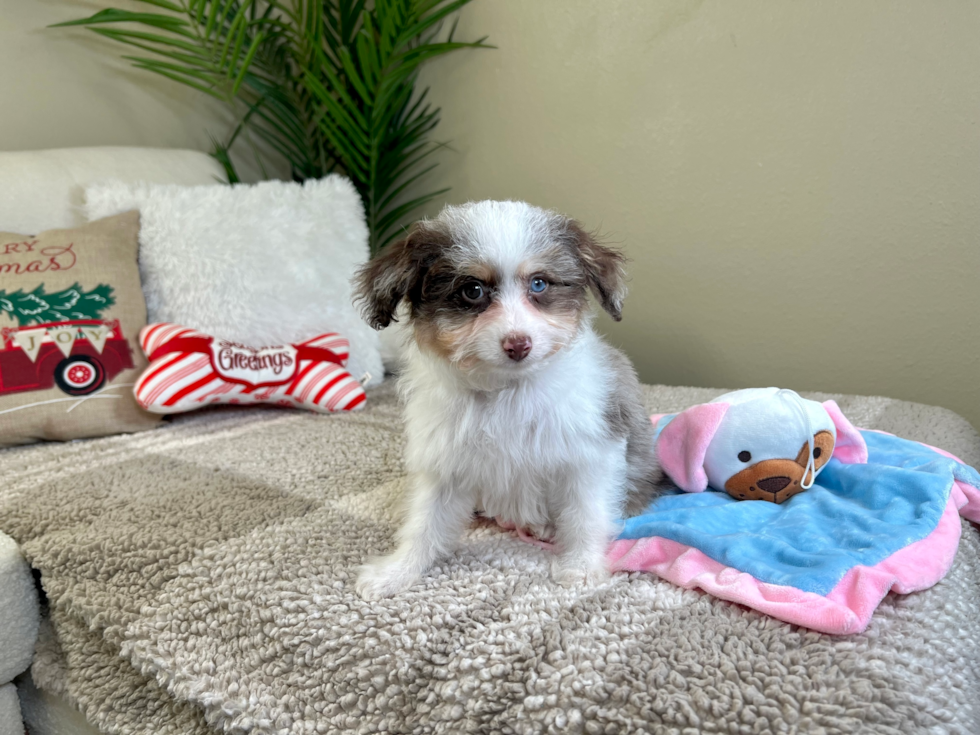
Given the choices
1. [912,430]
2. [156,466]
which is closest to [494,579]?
[156,466]

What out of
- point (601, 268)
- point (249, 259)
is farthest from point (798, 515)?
point (249, 259)

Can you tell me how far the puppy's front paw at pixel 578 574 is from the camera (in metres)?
1.07

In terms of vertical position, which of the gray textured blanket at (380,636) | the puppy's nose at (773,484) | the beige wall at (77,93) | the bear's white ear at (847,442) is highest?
the beige wall at (77,93)

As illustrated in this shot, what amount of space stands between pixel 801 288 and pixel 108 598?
6.53ft

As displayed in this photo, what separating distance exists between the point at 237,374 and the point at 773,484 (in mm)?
1455

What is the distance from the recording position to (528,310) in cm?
105

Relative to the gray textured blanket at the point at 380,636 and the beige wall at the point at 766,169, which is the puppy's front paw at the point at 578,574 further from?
the beige wall at the point at 766,169

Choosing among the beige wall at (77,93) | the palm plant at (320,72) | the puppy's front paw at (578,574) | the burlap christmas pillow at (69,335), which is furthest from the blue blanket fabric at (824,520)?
the beige wall at (77,93)

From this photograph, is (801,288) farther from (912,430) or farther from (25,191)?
(25,191)

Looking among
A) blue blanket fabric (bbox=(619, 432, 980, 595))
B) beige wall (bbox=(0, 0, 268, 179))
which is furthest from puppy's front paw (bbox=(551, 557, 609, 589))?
beige wall (bbox=(0, 0, 268, 179))

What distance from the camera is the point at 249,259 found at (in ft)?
6.85

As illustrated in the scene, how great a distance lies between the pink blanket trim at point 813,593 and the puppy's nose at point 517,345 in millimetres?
407

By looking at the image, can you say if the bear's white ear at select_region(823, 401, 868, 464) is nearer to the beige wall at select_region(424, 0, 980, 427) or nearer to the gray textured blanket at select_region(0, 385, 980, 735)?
the gray textured blanket at select_region(0, 385, 980, 735)

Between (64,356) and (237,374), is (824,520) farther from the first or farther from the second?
(64,356)
